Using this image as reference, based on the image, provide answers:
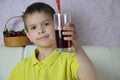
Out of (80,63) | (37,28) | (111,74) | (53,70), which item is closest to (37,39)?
(37,28)

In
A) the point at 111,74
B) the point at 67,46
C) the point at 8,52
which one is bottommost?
the point at 111,74

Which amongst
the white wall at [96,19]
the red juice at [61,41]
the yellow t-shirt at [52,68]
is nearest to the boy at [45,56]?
the yellow t-shirt at [52,68]

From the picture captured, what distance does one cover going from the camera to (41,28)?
4.44 feet

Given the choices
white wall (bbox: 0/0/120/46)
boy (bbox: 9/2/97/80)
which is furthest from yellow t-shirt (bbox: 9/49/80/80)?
white wall (bbox: 0/0/120/46)

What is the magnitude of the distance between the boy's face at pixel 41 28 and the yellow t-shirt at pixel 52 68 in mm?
88

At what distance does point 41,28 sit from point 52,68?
23cm

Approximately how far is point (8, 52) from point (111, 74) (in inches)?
31.8

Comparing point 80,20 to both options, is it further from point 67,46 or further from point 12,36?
point 67,46

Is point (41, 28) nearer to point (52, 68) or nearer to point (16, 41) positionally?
point (52, 68)

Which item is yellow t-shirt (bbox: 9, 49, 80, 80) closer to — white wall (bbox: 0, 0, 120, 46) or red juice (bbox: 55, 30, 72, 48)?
red juice (bbox: 55, 30, 72, 48)

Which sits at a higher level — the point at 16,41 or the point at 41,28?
the point at 41,28

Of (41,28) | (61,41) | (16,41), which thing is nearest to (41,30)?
(41,28)

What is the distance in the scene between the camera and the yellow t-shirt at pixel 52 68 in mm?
1309

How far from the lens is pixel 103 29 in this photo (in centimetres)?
194
